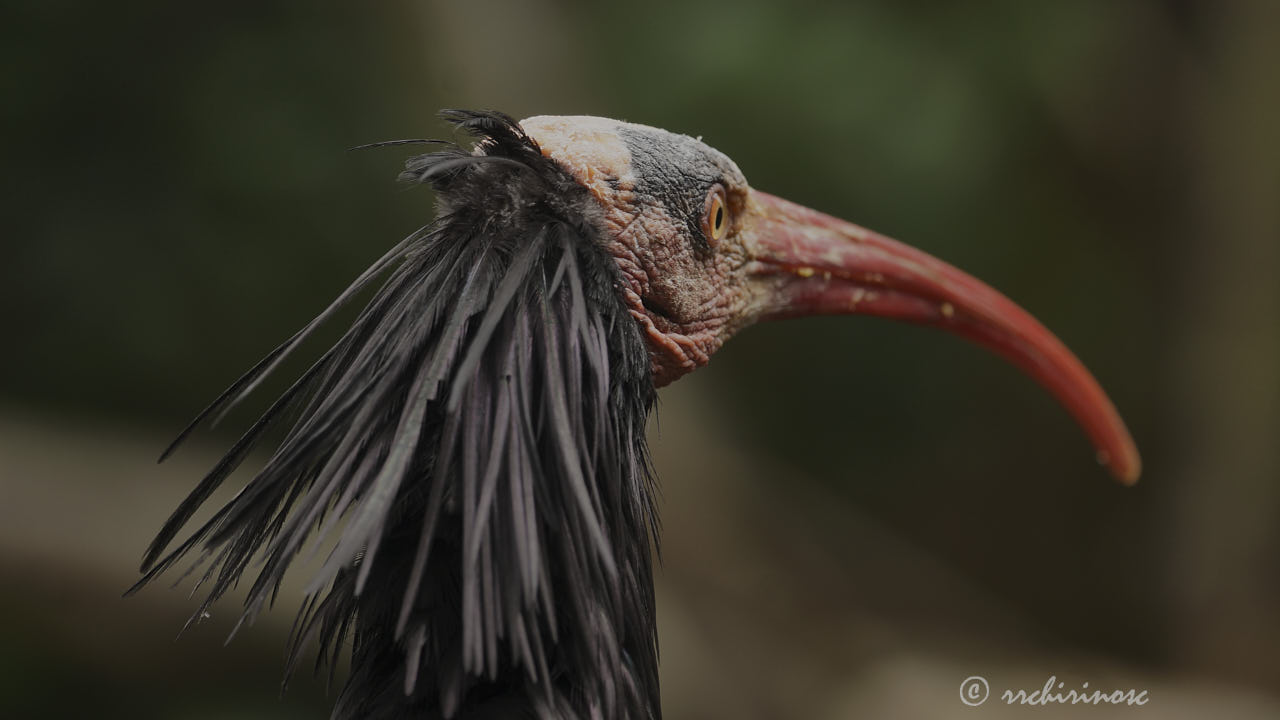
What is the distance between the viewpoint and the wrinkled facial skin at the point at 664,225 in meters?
1.36

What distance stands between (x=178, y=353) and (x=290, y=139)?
0.85 m

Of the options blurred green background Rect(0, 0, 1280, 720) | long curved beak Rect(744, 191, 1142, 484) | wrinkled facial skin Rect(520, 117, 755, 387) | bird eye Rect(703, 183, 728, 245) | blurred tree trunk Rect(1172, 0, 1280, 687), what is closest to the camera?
wrinkled facial skin Rect(520, 117, 755, 387)

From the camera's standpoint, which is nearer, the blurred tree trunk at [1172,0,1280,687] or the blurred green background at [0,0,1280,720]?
the blurred green background at [0,0,1280,720]

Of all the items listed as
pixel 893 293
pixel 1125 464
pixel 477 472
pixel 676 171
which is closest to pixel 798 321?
pixel 1125 464

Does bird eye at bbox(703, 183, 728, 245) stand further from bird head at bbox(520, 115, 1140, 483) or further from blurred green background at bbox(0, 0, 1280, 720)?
blurred green background at bbox(0, 0, 1280, 720)

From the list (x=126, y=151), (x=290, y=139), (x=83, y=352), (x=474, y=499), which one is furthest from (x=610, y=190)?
(x=83, y=352)

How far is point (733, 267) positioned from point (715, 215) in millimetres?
100

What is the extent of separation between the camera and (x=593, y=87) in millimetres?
3898

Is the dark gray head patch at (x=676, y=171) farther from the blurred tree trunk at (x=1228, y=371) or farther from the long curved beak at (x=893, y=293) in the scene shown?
the blurred tree trunk at (x=1228, y=371)

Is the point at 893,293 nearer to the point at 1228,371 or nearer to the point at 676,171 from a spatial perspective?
the point at 676,171

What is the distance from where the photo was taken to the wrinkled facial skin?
1.36 meters

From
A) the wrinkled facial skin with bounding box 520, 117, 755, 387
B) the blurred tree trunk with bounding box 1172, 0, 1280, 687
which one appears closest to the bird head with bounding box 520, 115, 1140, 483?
the wrinkled facial skin with bounding box 520, 117, 755, 387

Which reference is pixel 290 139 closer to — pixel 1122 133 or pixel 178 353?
pixel 178 353

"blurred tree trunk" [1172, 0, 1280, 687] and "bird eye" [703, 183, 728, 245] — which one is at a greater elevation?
"blurred tree trunk" [1172, 0, 1280, 687]
